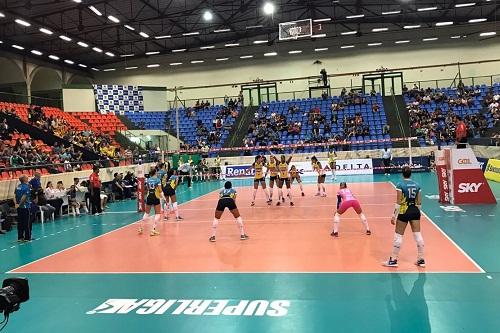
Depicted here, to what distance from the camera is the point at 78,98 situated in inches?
1526

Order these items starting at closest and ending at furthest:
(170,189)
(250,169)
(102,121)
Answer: (170,189), (250,169), (102,121)

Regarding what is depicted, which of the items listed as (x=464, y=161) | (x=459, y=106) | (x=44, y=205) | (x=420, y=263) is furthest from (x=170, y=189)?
(x=459, y=106)

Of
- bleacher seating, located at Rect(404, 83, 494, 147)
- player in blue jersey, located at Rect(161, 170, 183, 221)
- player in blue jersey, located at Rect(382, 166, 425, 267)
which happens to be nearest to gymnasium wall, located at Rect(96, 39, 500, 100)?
bleacher seating, located at Rect(404, 83, 494, 147)

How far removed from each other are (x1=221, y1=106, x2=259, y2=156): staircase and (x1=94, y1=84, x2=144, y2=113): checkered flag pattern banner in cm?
990

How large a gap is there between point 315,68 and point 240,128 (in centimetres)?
1054

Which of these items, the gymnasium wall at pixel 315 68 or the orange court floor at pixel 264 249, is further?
the gymnasium wall at pixel 315 68

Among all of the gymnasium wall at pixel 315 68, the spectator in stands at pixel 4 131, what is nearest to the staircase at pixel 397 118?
the gymnasium wall at pixel 315 68

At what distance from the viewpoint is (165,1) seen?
1242 inches

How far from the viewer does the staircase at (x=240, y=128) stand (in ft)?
121

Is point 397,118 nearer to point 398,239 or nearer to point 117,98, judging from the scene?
point 117,98

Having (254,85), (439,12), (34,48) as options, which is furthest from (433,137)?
(34,48)

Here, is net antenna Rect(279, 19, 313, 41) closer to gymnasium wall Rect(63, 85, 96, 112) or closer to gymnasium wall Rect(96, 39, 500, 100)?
gymnasium wall Rect(96, 39, 500, 100)

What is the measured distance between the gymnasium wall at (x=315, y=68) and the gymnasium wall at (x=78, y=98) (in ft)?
26.9

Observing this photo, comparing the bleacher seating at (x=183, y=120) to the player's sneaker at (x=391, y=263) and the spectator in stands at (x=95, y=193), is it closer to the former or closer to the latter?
the spectator in stands at (x=95, y=193)
